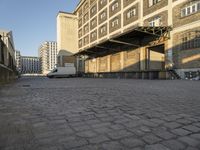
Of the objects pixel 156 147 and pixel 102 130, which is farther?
pixel 102 130

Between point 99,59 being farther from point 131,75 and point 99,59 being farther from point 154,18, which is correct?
point 154,18

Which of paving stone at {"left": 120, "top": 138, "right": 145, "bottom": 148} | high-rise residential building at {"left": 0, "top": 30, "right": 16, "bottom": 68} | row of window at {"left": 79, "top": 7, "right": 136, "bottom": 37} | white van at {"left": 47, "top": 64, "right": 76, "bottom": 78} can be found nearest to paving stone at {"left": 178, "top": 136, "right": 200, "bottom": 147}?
paving stone at {"left": 120, "top": 138, "right": 145, "bottom": 148}

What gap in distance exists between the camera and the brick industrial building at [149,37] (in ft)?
59.5

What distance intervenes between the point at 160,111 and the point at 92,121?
5.66ft

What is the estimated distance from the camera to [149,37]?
23312 mm

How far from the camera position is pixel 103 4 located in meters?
37.5

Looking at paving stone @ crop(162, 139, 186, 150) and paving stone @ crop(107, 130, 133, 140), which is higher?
paving stone @ crop(107, 130, 133, 140)

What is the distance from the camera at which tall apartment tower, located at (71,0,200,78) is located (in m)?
18.1

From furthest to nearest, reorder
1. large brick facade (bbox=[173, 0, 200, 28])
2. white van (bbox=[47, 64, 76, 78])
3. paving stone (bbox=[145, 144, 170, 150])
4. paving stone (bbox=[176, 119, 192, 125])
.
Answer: white van (bbox=[47, 64, 76, 78]) < large brick facade (bbox=[173, 0, 200, 28]) < paving stone (bbox=[176, 119, 192, 125]) < paving stone (bbox=[145, 144, 170, 150])

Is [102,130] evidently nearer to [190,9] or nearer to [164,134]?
[164,134]

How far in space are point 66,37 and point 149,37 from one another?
115ft

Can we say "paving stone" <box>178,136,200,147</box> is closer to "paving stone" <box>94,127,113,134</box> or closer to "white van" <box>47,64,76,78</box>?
"paving stone" <box>94,127,113,134</box>

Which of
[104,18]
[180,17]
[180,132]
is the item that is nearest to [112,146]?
[180,132]

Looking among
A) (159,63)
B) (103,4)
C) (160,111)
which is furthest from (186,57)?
(103,4)
